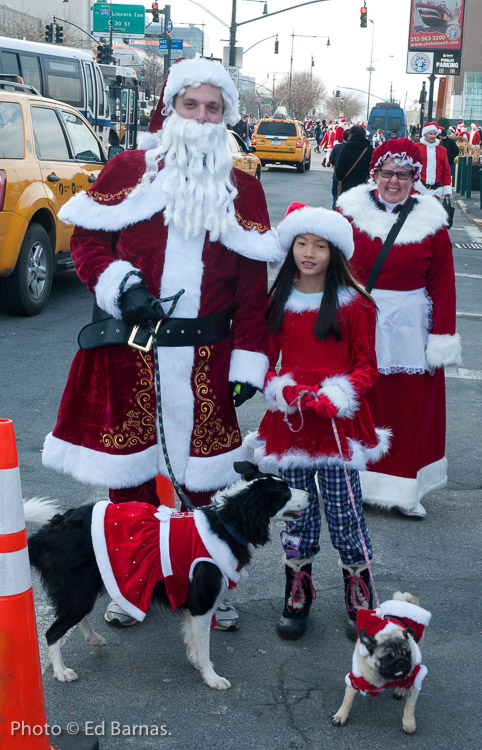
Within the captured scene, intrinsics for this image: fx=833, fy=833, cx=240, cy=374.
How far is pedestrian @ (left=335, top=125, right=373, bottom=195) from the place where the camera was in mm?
13750

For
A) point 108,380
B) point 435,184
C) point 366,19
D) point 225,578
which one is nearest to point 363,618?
point 225,578

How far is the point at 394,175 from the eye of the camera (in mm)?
4336

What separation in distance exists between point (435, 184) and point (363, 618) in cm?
1275

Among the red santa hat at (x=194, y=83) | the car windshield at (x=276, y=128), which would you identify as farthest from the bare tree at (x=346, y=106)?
the red santa hat at (x=194, y=83)

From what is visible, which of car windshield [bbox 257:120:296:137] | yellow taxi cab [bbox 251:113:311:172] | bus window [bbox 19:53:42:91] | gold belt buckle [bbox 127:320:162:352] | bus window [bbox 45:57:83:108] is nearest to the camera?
gold belt buckle [bbox 127:320:162:352]

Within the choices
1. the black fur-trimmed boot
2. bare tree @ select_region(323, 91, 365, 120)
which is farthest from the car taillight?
bare tree @ select_region(323, 91, 365, 120)

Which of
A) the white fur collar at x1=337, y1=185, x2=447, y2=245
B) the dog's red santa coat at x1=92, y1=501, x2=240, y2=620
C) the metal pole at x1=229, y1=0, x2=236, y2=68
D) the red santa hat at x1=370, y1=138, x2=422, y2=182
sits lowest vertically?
the dog's red santa coat at x1=92, y1=501, x2=240, y2=620

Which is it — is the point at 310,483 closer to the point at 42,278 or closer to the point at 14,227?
the point at 14,227

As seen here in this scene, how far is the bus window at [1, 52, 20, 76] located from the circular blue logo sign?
1451 inches

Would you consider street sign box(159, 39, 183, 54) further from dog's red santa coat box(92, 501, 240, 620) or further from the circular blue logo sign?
dog's red santa coat box(92, 501, 240, 620)

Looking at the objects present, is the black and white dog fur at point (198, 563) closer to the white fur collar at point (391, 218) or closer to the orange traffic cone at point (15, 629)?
the orange traffic cone at point (15, 629)

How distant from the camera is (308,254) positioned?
3.27 m

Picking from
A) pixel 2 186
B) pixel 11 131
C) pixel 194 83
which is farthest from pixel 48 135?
pixel 194 83

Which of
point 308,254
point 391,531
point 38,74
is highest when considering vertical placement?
point 38,74
